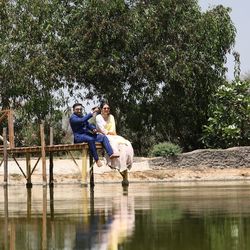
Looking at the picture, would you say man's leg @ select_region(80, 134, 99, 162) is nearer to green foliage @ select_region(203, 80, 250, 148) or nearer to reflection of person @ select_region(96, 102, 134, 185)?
reflection of person @ select_region(96, 102, 134, 185)

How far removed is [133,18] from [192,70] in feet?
12.4

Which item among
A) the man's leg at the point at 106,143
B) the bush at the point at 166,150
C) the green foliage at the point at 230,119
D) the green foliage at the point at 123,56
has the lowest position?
the man's leg at the point at 106,143

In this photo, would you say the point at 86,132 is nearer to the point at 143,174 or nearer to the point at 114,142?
the point at 114,142

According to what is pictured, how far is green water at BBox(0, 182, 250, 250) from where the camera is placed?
28.2 ft

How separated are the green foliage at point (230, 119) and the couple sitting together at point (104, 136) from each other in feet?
51.2

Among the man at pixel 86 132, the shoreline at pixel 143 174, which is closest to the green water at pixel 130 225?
the man at pixel 86 132

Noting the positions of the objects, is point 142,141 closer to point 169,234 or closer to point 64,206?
point 64,206

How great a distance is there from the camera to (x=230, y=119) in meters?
39.8

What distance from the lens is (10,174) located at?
30828 mm

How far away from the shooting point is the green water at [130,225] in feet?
28.2

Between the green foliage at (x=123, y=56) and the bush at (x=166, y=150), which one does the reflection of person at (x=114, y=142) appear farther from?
the green foliage at (x=123, y=56)

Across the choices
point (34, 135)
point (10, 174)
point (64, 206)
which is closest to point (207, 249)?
point (64, 206)

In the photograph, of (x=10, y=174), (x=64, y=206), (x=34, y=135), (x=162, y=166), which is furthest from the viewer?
(x=34, y=135)

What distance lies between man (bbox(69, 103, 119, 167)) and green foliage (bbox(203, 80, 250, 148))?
614 inches
